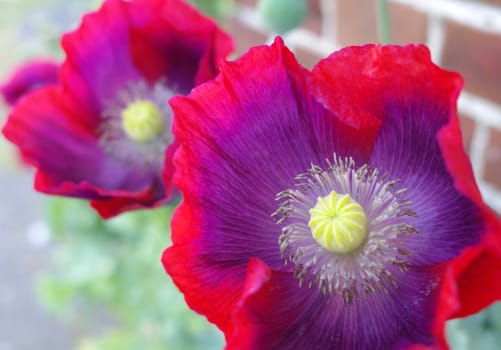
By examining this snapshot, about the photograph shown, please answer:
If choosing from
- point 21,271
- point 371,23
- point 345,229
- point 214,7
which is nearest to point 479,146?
point 371,23

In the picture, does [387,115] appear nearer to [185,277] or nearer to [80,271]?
[185,277]

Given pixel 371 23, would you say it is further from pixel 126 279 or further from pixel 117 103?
pixel 126 279

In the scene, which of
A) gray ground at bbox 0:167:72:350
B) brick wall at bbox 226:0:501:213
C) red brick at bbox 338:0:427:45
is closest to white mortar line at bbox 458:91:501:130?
brick wall at bbox 226:0:501:213

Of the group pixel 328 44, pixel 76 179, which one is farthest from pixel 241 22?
pixel 76 179

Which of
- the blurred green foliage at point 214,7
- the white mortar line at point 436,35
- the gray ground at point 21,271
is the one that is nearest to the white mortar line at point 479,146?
the white mortar line at point 436,35

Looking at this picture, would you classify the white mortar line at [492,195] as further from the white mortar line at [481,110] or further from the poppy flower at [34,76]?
the poppy flower at [34,76]

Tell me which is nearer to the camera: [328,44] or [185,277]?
[185,277]

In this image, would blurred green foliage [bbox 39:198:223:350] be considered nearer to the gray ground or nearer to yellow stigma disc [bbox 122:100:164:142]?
yellow stigma disc [bbox 122:100:164:142]
